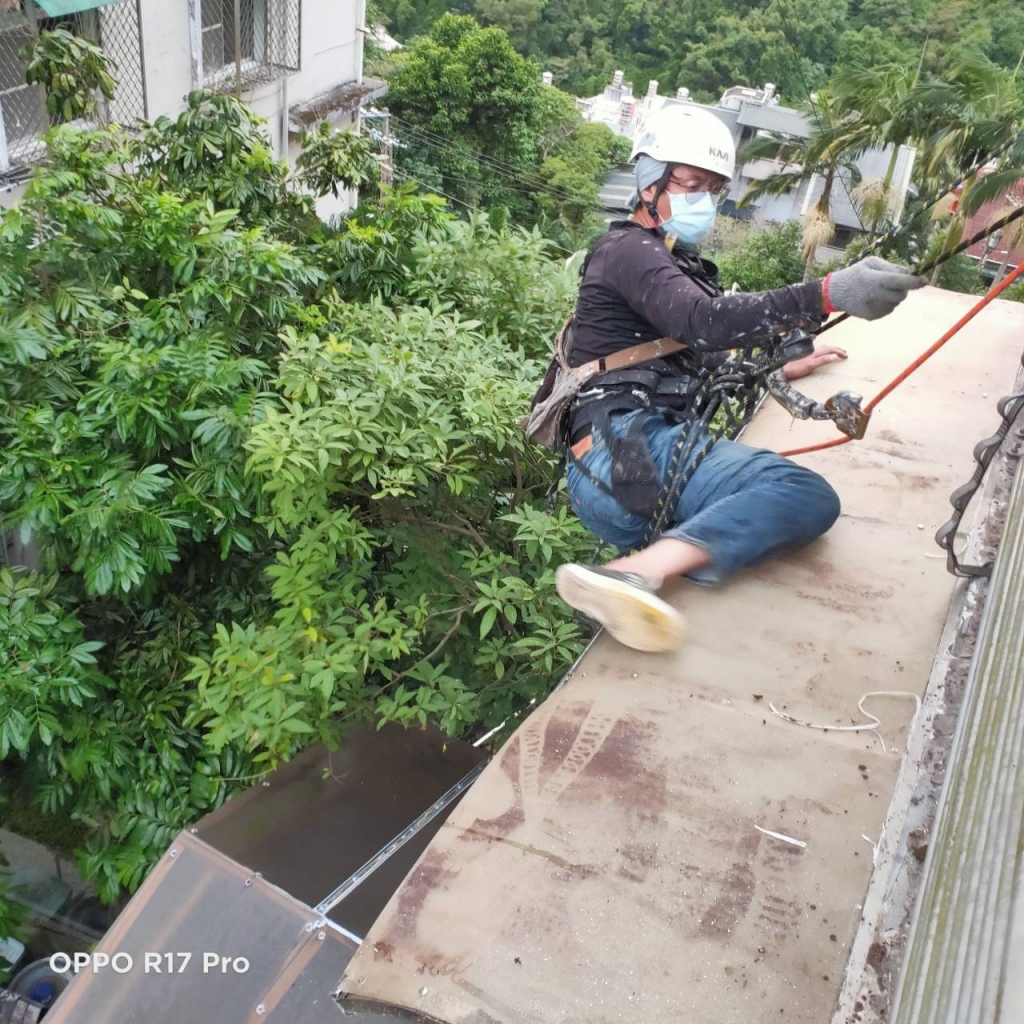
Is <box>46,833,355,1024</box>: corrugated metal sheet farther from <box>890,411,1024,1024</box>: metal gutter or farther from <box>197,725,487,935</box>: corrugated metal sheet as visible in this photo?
<box>890,411,1024,1024</box>: metal gutter

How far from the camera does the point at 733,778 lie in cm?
201

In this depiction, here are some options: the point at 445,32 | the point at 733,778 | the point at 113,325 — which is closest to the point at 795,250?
the point at 445,32

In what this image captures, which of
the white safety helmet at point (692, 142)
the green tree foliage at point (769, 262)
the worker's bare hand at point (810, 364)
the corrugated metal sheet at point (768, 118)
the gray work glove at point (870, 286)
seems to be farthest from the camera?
the corrugated metal sheet at point (768, 118)

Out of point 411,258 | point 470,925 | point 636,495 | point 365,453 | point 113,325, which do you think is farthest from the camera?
point 411,258

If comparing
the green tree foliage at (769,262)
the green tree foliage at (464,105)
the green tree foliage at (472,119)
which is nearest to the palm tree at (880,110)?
the green tree foliage at (769,262)

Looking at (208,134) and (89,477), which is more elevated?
(208,134)

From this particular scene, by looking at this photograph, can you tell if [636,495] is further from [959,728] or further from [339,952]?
[339,952]

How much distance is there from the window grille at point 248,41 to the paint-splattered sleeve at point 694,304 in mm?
6938

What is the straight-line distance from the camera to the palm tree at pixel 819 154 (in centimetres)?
1600

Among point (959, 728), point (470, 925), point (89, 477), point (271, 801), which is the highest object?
point (959, 728)

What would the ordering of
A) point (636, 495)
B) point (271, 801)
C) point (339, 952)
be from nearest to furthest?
1. point (636, 495)
2. point (339, 952)
3. point (271, 801)

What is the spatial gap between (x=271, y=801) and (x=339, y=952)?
2.66 ft

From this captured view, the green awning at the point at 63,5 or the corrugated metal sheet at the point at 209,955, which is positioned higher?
the green awning at the point at 63,5

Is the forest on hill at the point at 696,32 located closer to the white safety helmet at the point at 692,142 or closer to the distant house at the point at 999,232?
the distant house at the point at 999,232
